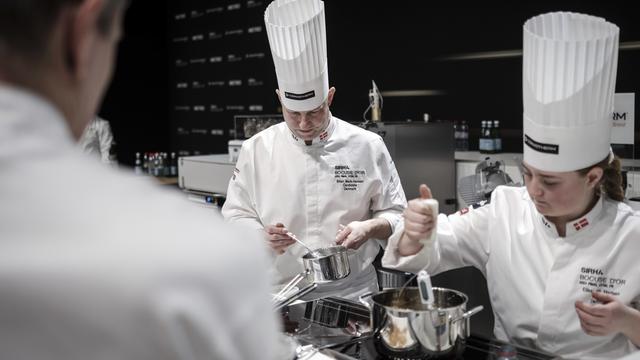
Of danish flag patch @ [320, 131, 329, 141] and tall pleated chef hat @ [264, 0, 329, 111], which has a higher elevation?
tall pleated chef hat @ [264, 0, 329, 111]

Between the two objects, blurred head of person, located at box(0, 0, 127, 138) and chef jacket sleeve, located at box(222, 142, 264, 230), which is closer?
blurred head of person, located at box(0, 0, 127, 138)

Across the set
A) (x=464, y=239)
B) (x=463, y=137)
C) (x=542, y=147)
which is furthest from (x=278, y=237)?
(x=463, y=137)

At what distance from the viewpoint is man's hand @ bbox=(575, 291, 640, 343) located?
1.39 m

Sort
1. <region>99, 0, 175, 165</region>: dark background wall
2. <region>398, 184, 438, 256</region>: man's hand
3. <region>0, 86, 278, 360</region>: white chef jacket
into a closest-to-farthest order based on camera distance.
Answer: <region>0, 86, 278, 360</region>: white chef jacket, <region>398, 184, 438, 256</region>: man's hand, <region>99, 0, 175, 165</region>: dark background wall

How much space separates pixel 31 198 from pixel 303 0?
2.01 m

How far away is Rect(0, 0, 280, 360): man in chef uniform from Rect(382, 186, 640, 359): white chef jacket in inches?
46.9

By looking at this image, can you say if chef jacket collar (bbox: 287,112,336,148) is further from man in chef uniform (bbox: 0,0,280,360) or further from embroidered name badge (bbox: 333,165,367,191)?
man in chef uniform (bbox: 0,0,280,360)

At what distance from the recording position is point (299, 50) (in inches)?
93.4

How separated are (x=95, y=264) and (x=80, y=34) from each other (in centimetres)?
24

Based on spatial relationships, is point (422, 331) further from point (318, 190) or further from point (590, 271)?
point (318, 190)

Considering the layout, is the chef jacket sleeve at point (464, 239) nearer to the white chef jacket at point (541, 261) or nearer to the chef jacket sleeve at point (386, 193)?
the white chef jacket at point (541, 261)

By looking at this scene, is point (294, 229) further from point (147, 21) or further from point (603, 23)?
point (147, 21)

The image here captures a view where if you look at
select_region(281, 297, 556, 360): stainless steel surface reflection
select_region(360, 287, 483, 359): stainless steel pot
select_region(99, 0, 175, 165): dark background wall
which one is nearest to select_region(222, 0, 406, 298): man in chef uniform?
select_region(281, 297, 556, 360): stainless steel surface reflection

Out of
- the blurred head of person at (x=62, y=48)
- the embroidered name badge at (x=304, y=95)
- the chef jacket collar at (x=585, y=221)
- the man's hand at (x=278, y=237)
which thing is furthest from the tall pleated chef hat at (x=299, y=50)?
the blurred head of person at (x=62, y=48)
